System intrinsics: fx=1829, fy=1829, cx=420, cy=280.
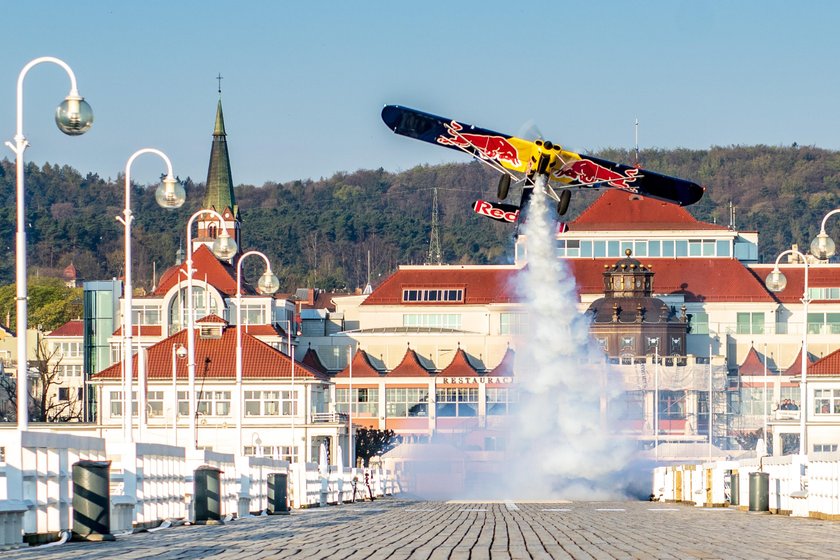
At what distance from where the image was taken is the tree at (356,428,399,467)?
14700 centimetres

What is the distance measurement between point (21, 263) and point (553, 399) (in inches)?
2775

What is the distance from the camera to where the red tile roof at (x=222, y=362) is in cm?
13975

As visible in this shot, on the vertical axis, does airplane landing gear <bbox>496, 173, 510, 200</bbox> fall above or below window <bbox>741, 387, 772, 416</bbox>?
above

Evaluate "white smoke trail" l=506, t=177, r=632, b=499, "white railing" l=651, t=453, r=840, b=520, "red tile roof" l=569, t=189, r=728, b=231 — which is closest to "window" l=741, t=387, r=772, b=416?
"red tile roof" l=569, t=189, r=728, b=231

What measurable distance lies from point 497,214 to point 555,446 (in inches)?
550

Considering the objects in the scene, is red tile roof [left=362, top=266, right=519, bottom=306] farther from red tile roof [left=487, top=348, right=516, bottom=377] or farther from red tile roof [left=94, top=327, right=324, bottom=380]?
red tile roof [left=94, top=327, right=324, bottom=380]

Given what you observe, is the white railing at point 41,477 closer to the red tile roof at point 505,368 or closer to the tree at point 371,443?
the tree at point 371,443

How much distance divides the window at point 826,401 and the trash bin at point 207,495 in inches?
4819

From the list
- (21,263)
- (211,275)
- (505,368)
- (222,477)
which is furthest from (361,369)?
(21,263)

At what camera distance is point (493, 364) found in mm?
182500

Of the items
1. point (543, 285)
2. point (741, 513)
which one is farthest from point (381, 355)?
point (741, 513)

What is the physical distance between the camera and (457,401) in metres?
173

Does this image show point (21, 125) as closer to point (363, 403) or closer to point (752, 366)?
point (363, 403)

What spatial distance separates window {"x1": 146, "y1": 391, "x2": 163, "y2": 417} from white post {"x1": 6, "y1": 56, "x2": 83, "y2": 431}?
10718cm
